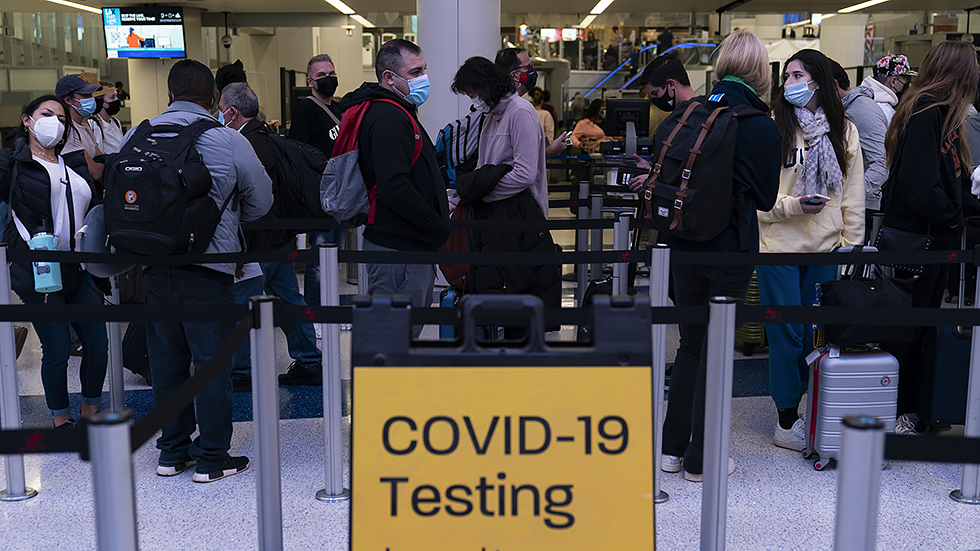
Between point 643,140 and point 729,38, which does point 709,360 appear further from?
point 643,140

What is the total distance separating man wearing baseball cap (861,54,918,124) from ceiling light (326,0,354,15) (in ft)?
28.5

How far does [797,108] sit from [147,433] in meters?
2.84

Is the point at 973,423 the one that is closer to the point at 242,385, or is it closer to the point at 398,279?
the point at 398,279

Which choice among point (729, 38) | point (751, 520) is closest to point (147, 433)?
point (751, 520)

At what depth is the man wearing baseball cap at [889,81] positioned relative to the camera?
17.0 feet

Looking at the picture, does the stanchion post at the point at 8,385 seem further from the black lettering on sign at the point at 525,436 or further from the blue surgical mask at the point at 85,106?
the black lettering on sign at the point at 525,436

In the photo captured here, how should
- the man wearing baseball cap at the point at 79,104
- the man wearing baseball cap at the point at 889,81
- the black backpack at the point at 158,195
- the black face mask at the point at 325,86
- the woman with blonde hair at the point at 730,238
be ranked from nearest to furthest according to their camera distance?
the black backpack at the point at 158,195
the woman with blonde hair at the point at 730,238
the man wearing baseball cap at the point at 79,104
the man wearing baseball cap at the point at 889,81
the black face mask at the point at 325,86

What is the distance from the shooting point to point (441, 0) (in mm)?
6648

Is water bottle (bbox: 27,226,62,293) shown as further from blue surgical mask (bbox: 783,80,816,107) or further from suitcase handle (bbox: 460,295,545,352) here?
blue surgical mask (bbox: 783,80,816,107)

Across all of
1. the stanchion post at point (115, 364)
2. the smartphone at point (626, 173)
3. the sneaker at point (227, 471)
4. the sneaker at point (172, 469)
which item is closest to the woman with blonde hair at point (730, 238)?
the sneaker at point (227, 471)

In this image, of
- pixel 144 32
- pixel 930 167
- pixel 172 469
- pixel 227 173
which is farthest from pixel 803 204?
pixel 144 32

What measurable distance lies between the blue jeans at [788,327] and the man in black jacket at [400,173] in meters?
1.34

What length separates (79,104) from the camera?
447cm

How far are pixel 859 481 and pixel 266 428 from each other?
4.29 feet
